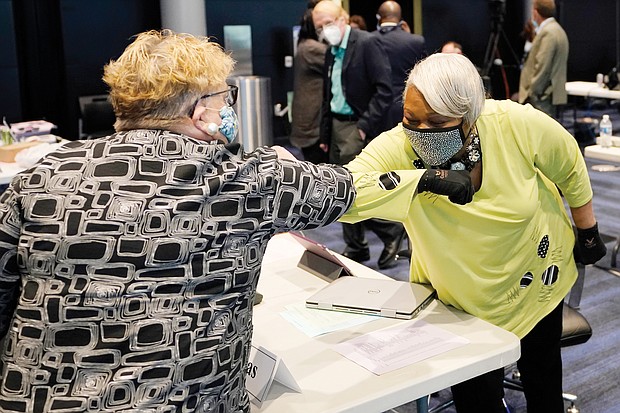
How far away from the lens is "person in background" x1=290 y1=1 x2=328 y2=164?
15.6 feet

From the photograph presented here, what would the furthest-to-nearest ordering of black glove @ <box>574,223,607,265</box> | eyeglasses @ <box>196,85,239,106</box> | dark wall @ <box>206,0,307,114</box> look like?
dark wall @ <box>206,0,307,114</box> < black glove @ <box>574,223,607,265</box> < eyeglasses @ <box>196,85,239,106</box>

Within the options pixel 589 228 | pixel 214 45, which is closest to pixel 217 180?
pixel 214 45

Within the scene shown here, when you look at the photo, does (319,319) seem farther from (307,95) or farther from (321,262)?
(307,95)

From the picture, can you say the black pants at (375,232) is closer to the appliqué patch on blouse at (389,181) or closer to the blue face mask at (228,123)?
the appliqué patch on blouse at (389,181)

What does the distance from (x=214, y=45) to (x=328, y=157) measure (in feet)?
11.2

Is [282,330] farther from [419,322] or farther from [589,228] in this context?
[589,228]

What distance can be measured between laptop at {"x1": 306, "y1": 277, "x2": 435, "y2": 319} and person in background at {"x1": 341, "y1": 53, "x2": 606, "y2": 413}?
0.22ft

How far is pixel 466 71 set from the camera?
5.71 ft

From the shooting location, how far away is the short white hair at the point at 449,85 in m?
1.72

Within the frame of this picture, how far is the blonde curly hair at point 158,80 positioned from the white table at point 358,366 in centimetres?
61

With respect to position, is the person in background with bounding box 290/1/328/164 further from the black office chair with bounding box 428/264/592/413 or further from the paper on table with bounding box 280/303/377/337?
the paper on table with bounding box 280/303/377/337

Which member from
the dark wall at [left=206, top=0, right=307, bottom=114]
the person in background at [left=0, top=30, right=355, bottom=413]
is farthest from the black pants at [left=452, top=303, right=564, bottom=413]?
the dark wall at [left=206, top=0, right=307, bottom=114]

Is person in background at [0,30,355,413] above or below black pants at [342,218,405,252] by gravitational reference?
above

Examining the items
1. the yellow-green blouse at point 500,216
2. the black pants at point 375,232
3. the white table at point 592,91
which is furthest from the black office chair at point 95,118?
the yellow-green blouse at point 500,216
